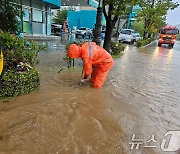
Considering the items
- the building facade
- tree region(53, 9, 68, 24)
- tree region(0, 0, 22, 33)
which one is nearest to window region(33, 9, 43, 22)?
the building facade

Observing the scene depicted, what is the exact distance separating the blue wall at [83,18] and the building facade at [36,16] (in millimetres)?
15111

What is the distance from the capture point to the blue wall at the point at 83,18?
117 ft

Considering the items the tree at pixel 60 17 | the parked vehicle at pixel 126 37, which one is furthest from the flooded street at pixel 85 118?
the tree at pixel 60 17

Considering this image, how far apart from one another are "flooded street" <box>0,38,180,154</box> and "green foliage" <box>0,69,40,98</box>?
0.54 feet

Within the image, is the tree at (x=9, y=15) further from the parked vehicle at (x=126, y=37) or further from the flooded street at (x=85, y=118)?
the parked vehicle at (x=126, y=37)

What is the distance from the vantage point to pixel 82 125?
3375mm

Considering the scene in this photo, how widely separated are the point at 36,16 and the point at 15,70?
16733 mm

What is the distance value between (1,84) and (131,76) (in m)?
4.58

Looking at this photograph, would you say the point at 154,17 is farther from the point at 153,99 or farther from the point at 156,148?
the point at 156,148

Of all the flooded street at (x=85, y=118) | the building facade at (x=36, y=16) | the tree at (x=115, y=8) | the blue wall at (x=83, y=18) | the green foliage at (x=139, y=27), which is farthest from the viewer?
the blue wall at (x=83, y=18)

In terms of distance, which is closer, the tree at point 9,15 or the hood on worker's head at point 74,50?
the hood on worker's head at point 74,50

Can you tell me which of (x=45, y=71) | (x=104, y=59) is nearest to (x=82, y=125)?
(x=104, y=59)

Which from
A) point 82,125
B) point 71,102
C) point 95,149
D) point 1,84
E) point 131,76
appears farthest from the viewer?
point 131,76

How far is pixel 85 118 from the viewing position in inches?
143
